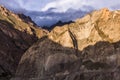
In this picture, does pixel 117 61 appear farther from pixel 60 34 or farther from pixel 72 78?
pixel 60 34

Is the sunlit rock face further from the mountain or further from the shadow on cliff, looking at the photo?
the shadow on cliff

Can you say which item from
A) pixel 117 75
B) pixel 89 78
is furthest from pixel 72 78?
pixel 117 75

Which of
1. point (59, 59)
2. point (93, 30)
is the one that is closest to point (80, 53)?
point (59, 59)

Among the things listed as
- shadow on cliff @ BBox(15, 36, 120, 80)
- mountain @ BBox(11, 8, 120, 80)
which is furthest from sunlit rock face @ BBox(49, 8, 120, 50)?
shadow on cliff @ BBox(15, 36, 120, 80)

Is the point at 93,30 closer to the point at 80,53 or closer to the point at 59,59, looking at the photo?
the point at 80,53

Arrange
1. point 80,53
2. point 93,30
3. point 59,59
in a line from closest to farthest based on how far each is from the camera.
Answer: point 80,53, point 59,59, point 93,30

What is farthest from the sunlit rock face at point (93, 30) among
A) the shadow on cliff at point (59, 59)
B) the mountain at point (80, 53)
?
the shadow on cliff at point (59, 59)

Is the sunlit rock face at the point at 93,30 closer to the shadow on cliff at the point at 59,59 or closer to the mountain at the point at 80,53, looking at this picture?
the mountain at the point at 80,53

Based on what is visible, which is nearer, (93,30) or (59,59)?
(59,59)

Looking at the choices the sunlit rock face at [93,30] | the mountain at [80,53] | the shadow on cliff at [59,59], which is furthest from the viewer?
the sunlit rock face at [93,30]
